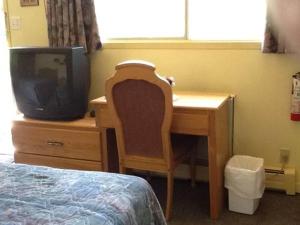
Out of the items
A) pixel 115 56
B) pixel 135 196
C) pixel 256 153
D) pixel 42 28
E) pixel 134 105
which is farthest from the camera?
pixel 42 28

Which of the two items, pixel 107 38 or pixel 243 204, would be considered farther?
pixel 107 38

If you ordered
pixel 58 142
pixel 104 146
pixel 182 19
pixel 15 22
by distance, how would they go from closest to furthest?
pixel 104 146 < pixel 58 142 < pixel 182 19 < pixel 15 22

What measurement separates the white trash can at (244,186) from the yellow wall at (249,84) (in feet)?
0.95

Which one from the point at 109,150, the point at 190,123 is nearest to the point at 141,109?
the point at 190,123

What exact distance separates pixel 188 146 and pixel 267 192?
0.71 meters

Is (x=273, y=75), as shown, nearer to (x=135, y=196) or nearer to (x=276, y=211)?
(x=276, y=211)

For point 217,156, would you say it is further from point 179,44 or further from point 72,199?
point 72,199

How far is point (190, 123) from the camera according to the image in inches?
93.3

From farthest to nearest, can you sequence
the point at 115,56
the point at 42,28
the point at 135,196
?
1. the point at 42,28
2. the point at 115,56
3. the point at 135,196

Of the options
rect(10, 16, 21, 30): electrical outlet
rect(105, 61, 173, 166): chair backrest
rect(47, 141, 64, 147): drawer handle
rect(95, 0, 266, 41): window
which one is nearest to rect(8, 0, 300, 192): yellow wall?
rect(95, 0, 266, 41): window

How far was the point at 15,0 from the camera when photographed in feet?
10.9

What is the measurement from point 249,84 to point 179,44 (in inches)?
24.1

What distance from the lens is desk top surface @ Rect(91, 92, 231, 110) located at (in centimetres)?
235

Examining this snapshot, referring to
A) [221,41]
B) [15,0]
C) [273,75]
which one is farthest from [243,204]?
[15,0]
